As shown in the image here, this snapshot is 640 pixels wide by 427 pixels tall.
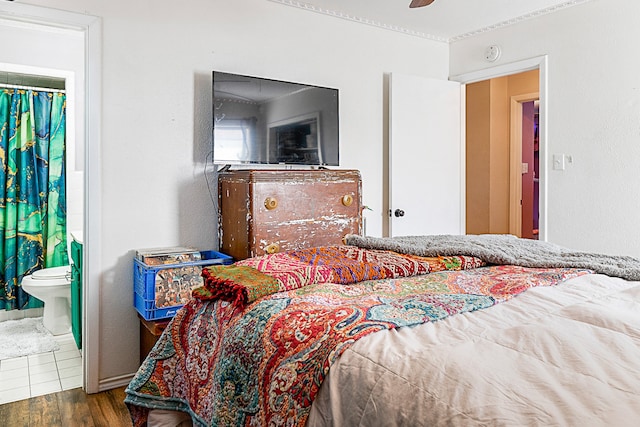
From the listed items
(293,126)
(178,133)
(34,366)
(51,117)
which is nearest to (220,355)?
(178,133)

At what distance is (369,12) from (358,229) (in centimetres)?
164

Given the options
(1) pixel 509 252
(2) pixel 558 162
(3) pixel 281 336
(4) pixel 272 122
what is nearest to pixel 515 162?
(2) pixel 558 162

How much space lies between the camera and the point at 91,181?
9.24ft

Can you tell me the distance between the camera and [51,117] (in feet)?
14.8

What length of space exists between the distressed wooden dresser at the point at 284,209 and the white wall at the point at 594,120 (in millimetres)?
1550

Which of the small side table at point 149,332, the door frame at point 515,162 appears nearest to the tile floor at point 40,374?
the small side table at point 149,332

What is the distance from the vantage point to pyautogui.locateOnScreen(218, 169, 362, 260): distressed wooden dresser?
9.43 ft

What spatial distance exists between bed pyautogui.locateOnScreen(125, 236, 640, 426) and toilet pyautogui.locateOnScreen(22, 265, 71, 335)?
8.23 ft

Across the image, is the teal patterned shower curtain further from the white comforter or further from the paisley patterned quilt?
the white comforter

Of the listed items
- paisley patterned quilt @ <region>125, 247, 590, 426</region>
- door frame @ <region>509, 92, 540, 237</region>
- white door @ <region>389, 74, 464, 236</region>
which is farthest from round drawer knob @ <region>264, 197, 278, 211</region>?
door frame @ <region>509, 92, 540, 237</region>

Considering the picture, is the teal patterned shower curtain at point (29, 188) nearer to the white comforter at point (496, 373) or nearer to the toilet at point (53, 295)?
the toilet at point (53, 295)

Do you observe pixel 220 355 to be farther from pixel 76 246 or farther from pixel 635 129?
pixel 635 129

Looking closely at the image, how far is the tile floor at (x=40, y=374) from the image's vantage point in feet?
9.47

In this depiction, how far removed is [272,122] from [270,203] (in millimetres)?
665
